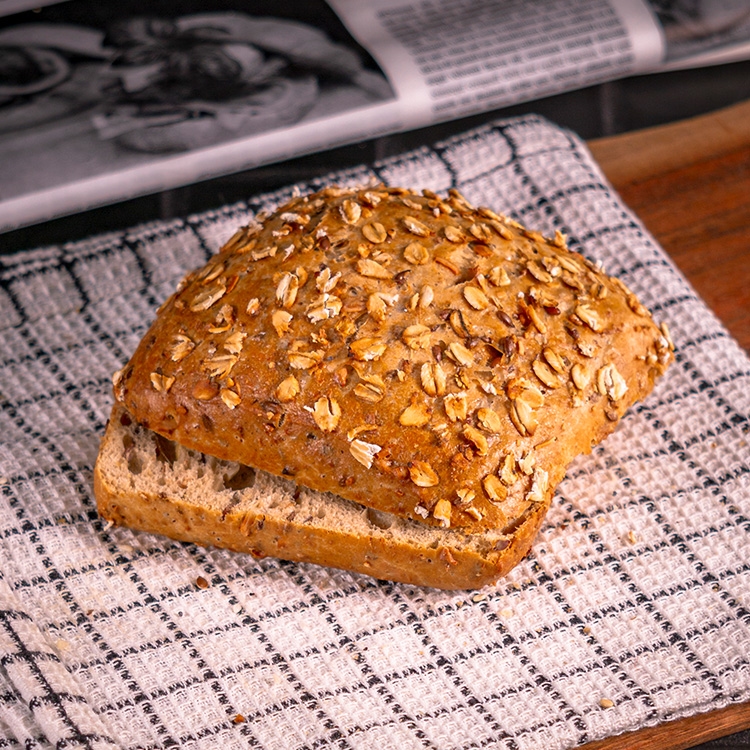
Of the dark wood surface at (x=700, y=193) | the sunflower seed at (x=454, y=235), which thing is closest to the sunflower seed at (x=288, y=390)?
the sunflower seed at (x=454, y=235)

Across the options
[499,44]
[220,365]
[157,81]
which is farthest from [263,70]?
[220,365]

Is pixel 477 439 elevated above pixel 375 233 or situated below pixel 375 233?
below

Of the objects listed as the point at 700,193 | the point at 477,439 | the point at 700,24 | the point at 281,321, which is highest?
the point at 281,321

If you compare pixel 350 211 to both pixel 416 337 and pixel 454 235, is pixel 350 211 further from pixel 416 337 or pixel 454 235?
pixel 416 337

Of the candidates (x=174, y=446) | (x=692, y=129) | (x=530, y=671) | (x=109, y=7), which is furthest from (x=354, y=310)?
(x=109, y=7)

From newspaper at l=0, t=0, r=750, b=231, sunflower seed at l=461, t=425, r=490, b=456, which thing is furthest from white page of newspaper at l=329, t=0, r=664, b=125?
sunflower seed at l=461, t=425, r=490, b=456

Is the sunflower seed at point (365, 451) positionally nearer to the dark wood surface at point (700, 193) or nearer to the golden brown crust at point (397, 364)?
the golden brown crust at point (397, 364)

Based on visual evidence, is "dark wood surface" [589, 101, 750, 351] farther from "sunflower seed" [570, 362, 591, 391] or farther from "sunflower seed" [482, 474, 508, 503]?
"sunflower seed" [482, 474, 508, 503]
